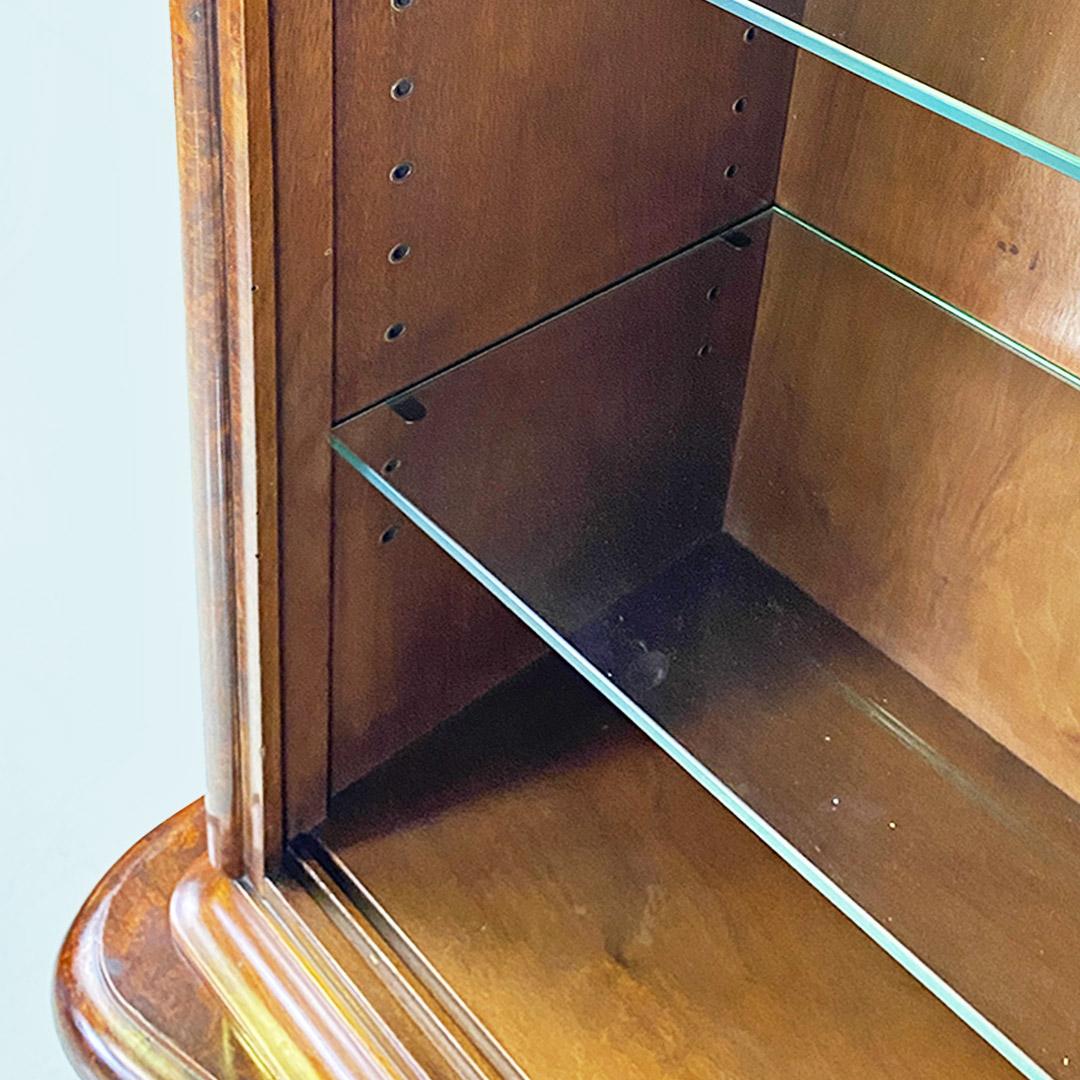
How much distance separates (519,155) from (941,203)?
0.54ft

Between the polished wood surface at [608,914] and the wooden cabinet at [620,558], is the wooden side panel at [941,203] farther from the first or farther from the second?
the polished wood surface at [608,914]

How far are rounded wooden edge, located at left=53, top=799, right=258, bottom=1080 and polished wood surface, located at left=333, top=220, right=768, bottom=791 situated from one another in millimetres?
102

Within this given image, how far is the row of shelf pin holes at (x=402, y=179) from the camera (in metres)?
0.56

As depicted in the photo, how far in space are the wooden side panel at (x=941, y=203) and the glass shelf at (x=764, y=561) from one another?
0.01m

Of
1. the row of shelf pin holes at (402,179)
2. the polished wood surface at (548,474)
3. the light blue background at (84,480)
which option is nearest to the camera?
the row of shelf pin holes at (402,179)

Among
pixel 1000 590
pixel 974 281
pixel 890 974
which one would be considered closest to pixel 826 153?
pixel 974 281

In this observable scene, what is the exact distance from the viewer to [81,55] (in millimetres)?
868

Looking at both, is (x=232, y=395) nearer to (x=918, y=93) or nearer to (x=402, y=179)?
(x=402, y=179)

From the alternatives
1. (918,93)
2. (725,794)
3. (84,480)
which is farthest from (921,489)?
(84,480)

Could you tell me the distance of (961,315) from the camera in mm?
692

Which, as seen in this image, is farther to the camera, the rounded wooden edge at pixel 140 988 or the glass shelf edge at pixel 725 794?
the rounded wooden edge at pixel 140 988

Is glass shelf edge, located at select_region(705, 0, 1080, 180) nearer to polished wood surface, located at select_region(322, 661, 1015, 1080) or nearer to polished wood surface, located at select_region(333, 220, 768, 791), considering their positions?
polished wood surface, located at select_region(333, 220, 768, 791)

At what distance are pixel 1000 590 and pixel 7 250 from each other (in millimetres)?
545

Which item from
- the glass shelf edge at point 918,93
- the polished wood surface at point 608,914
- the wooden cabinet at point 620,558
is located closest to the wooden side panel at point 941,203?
the wooden cabinet at point 620,558
